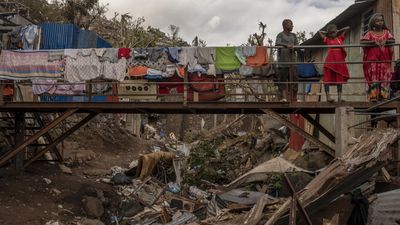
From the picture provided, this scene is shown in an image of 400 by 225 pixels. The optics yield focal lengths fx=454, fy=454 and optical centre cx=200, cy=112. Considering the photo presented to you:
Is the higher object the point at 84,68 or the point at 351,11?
the point at 351,11

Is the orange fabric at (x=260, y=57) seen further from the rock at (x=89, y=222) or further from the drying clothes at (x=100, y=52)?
the rock at (x=89, y=222)

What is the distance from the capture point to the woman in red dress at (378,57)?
8.02m

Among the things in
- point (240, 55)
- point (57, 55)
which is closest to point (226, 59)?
point (240, 55)

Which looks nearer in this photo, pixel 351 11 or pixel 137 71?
pixel 137 71

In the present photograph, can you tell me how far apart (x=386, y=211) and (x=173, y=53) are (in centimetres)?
522

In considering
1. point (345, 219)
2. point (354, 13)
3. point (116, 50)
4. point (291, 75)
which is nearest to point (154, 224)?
point (116, 50)

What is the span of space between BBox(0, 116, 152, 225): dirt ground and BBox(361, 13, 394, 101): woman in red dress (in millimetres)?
7254

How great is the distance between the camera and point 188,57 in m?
9.52

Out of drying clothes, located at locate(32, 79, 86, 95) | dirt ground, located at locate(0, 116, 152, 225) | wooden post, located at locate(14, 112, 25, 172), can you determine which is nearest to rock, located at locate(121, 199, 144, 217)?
dirt ground, located at locate(0, 116, 152, 225)

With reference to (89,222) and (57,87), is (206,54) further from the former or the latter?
(89,222)

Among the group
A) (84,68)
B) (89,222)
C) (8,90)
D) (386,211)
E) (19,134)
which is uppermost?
(84,68)

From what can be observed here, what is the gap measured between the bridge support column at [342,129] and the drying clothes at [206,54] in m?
2.79

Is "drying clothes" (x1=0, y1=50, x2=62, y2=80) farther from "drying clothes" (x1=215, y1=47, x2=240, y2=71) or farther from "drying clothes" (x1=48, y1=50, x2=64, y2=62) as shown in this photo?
"drying clothes" (x1=215, y1=47, x2=240, y2=71)

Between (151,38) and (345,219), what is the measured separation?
2312cm
